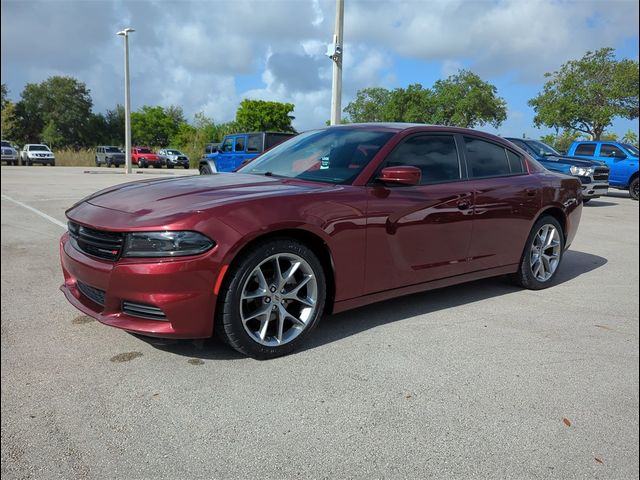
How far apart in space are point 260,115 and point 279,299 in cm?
6867

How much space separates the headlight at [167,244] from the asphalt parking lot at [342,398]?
704 millimetres

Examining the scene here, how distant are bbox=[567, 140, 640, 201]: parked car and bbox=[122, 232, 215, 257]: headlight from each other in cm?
1839

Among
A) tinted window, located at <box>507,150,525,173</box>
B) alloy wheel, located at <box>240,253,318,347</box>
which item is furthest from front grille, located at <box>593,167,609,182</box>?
alloy wheel, located at <box>240,253,318,347</box>

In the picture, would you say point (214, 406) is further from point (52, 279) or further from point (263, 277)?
point (52, 279)

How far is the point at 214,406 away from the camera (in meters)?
2.59

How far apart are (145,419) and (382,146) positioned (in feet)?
8.11

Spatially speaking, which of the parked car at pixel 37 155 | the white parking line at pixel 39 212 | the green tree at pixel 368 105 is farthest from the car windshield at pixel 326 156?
the green tree at pixel 368 105

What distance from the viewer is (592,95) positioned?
3241cm

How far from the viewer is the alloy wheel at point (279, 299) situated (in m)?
3.12

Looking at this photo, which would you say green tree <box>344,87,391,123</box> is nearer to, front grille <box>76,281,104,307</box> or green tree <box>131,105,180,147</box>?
green tree <box>131,105,180,147</box>

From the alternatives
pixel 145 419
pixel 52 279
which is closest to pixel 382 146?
pixel 145 419

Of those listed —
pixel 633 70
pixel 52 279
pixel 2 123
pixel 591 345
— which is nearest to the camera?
pixel 591 345

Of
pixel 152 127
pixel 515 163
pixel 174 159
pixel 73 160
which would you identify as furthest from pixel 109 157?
pixel 515 163

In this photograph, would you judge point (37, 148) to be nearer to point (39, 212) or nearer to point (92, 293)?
point (39, 212)
